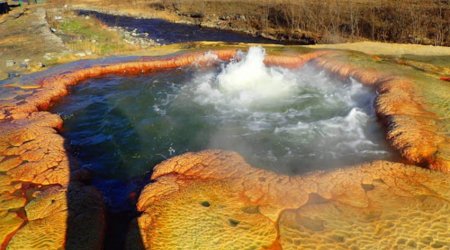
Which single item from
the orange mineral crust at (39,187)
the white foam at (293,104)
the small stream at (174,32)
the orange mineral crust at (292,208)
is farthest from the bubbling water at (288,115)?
the small stream at (174,32)

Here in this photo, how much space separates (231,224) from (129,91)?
6.38 meters

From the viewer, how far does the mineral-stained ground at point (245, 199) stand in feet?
13.5

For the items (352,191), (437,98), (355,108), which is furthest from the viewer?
(355,108)

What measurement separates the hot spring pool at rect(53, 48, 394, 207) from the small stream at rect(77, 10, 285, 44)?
1137cm

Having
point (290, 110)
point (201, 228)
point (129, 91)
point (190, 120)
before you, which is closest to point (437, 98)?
point (290, 110)

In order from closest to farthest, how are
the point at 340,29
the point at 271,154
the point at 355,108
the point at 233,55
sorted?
the point at 271,154 < the point at 355,108 < the point at 233,55 < the point at 340,29

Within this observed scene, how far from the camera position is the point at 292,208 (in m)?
4.66

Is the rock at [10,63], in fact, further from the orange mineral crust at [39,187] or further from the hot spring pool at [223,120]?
the hot spring pool at [223,120]

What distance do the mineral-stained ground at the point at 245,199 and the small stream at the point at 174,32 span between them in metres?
15.3

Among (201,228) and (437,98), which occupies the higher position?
(437,98)

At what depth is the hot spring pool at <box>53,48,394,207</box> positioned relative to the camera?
6.31 m

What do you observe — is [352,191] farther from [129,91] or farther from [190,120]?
[129,91]

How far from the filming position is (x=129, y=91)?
A: 378 inches

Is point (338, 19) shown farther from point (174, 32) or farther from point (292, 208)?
point (292, 208)
